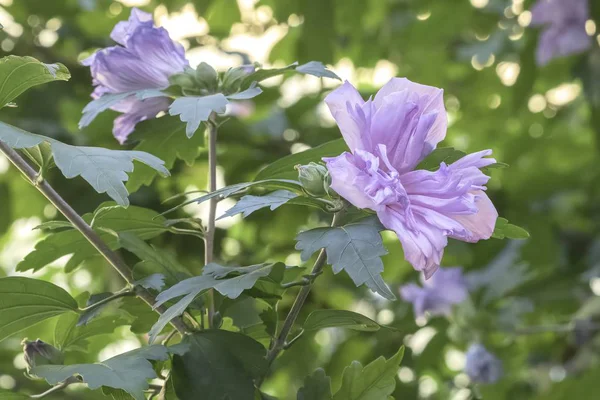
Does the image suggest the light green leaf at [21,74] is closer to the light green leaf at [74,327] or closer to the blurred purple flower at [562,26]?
the light green leaf at [74,327]

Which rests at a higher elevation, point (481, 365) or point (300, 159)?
point (300, 159)

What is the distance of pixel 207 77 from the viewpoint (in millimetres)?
628

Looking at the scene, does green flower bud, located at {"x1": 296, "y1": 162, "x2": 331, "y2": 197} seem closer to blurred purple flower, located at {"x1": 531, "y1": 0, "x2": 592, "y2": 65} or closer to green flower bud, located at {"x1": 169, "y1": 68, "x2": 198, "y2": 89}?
green flower bud, located at {"x1": 169, "y1": 68, "x2": 198, "y2": 89}

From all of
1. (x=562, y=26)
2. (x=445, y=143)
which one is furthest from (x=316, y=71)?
(x=445, y=143)

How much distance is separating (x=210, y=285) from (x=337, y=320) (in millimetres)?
107

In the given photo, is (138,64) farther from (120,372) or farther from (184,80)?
(120,372)

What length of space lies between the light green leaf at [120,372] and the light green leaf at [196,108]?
0.15 meters

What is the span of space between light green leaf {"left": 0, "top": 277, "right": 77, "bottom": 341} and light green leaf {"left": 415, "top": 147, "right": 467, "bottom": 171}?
26 centimetres

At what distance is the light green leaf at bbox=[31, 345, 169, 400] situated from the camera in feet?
1.51

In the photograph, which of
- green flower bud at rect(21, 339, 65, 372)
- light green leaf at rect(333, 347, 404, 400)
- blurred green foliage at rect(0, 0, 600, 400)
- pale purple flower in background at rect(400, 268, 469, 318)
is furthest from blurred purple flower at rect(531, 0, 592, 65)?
green flower bud at rect(21, 339, 65, 372)

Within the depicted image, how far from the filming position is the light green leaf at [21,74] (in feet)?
1.66

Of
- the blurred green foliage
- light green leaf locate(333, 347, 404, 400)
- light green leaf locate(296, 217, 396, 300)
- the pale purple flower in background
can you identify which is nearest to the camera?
light green leaf locate(296, 217, 396, 300)

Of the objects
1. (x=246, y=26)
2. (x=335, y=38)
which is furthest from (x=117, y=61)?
(x=246, y=26)

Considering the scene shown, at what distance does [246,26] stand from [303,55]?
419 millimetres
